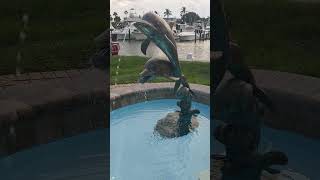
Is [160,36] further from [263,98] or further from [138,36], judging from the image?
[263,98]

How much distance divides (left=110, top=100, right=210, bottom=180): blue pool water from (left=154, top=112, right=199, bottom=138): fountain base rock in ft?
0.16

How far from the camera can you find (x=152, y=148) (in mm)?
4707

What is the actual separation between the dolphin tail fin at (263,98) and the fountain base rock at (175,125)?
672mm

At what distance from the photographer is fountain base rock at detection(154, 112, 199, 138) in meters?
4.62

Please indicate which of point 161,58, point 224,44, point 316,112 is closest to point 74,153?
point 161,58

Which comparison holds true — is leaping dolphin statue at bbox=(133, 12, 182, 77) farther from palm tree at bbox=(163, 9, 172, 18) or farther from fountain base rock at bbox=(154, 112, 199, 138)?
fountain base rock at bbox=(154, 112, 199, 138)

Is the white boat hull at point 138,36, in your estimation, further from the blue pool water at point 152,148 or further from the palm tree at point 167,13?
the blue pool water at point 152,148

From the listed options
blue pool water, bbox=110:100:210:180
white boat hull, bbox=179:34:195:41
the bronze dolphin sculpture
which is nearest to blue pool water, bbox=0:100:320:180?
blue pool water, bbox=110:100:210:180

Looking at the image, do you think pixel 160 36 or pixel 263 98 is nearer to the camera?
pixel 263 98

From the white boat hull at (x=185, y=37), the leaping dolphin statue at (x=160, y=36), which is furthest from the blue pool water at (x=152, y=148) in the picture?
the white boat hull at (x=185, y=37)

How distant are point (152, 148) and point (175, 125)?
34cm

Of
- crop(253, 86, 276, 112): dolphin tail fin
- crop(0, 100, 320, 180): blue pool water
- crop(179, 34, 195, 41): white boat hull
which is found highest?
crop(179, 34, 195, 41): white boat hull

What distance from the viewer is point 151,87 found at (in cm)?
470

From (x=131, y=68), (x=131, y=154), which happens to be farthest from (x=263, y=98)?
(x=131, y=154)
